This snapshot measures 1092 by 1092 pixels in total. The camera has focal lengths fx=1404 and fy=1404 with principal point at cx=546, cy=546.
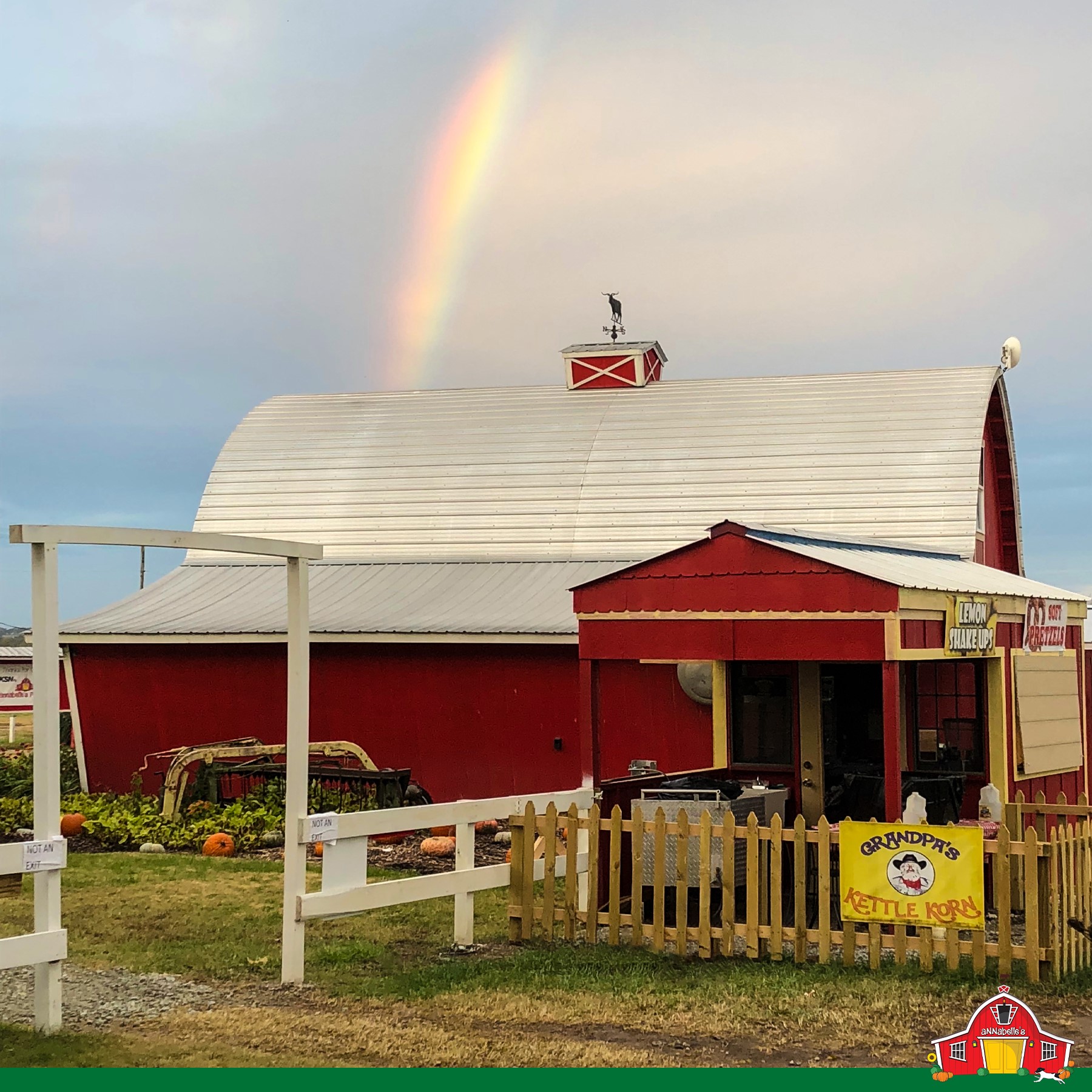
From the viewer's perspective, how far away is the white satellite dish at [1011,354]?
1011 inches

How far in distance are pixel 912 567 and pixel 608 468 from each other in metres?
10.8

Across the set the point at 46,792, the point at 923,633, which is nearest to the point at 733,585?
the point at 923,633

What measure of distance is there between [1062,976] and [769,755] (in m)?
5.00

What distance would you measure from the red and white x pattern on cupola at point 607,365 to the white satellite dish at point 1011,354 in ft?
22.4

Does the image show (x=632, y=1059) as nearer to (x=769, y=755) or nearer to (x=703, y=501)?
(x=769, y=755)

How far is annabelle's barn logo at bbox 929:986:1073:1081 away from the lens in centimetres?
704

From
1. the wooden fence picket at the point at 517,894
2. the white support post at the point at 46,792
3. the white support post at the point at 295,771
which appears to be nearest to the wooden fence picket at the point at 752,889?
the wooden fence picket at the point at 517,894

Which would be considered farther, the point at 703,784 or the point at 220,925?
the point at 703,784

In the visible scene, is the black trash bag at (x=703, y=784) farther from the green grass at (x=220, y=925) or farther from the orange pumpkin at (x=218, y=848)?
the orange pumpkin at (x=218, y=848)

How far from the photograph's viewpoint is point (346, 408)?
27797 mm

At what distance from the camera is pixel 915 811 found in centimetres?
1208

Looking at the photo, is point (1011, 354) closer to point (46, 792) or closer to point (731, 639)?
point (731, 639)

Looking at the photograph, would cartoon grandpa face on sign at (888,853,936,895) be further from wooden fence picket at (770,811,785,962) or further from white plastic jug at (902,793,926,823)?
white plastic jug at (902,793,926,823)

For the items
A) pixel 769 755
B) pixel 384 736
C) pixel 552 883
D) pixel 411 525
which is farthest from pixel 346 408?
pixel 552 883
